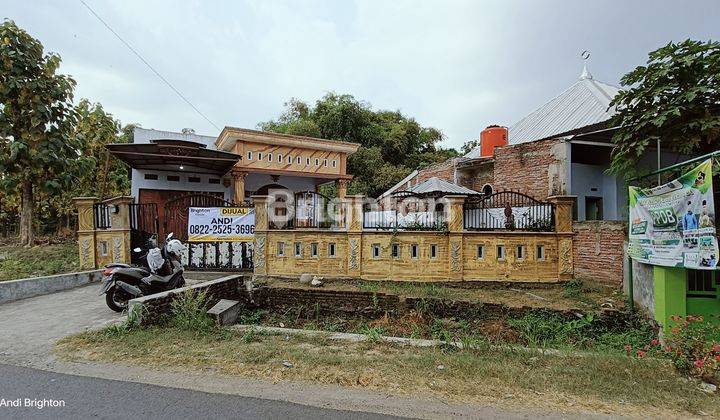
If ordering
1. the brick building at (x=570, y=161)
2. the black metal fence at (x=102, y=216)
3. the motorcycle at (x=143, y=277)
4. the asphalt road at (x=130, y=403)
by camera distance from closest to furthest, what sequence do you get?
the asphalt road at (x=130, y=403), the motorcycle at (x=143, y=277), the black metal fence at (x=102, y=216), the brick building at (x=570, y=161)

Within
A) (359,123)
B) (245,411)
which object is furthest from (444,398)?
(359,123)

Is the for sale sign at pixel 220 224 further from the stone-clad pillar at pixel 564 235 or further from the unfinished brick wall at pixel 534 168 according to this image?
the unfinished brick wall at pixel 534 168

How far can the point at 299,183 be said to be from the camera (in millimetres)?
17391

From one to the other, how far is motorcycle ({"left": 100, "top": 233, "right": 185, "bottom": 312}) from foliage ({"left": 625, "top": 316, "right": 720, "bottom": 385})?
7621 millimetres

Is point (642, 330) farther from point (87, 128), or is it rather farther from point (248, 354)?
point (87, 128)

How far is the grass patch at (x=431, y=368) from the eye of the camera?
322 cm

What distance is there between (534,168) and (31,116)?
1791 cm

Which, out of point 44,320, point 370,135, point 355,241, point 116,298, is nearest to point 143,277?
point 116,298

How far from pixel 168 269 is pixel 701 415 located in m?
7.63

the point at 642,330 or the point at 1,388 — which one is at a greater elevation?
the point at 1,388

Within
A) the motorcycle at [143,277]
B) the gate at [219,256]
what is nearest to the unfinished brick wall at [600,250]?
the gate at [219,256]

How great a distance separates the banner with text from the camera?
425 cm

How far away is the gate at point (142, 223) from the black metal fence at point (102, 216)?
→ 1.91 feet

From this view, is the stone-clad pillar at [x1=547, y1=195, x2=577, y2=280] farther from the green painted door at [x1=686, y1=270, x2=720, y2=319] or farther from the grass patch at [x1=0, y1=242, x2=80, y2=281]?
the grass patch at [x1=0, y1=242, x2=80, y2=281]
